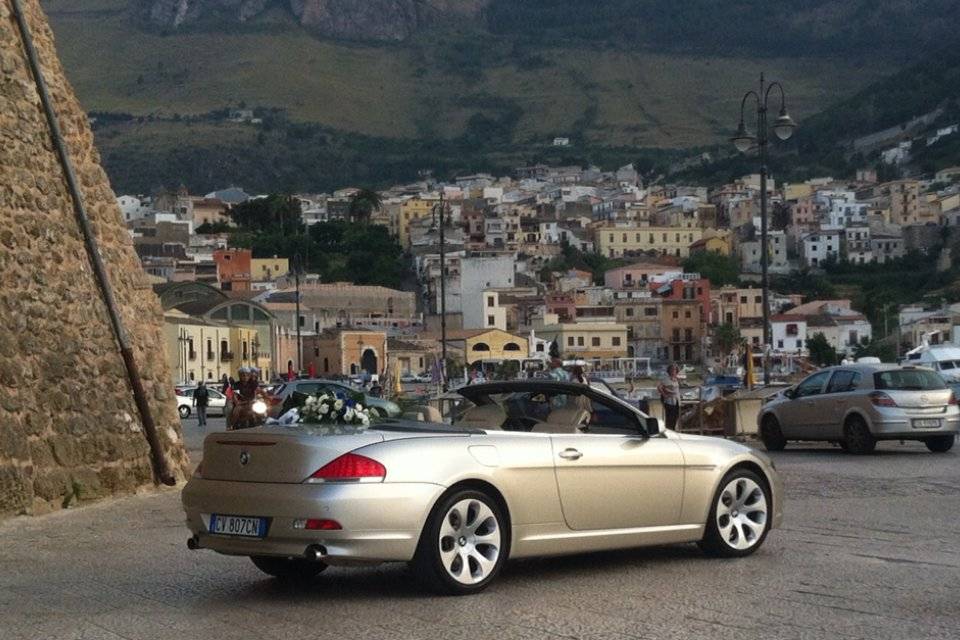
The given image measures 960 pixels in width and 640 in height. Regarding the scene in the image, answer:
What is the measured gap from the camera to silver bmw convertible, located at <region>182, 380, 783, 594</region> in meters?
9.37

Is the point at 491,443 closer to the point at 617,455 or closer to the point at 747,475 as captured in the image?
the point at 617,455

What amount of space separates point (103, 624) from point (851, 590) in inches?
176

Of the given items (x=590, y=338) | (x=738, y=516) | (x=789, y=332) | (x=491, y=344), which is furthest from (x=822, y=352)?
(x=738, y=516)

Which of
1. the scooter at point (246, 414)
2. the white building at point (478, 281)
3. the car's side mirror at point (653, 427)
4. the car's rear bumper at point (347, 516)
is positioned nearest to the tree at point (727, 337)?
the white building at point (478, 281)

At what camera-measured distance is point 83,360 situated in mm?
16375

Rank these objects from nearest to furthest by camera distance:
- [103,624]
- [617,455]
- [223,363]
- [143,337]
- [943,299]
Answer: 1. [103,624]
2. [617,455]
3. [143,337]
4. [223,363]
5. [943,299]

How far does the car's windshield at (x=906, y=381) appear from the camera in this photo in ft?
77.0

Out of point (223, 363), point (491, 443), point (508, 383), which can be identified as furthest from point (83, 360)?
point (223, 363)

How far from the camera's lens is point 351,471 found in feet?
30.8

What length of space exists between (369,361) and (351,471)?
124 meters

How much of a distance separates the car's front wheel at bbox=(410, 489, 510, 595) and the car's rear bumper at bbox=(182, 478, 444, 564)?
118 millimetres

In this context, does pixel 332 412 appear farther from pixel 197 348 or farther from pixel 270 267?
pixel 270 267

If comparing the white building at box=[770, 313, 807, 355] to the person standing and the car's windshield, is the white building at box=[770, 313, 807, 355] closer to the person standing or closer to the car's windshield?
the person standing

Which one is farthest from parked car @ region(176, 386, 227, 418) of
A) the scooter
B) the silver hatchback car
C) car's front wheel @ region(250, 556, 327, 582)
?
car's front wheel @ region(250, 556, 327, 582)
